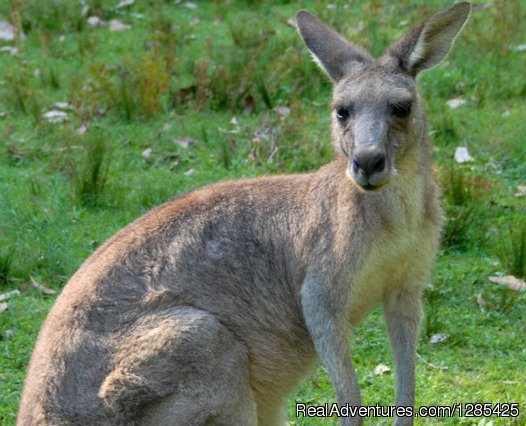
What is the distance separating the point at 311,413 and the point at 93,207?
3.13 metres

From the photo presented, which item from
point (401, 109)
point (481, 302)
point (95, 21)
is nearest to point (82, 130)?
point (95, 21)

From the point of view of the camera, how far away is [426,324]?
24.3ft

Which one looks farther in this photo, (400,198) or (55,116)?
(55,116)

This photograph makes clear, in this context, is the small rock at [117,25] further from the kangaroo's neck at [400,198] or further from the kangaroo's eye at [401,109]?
the kangaroo's eye at [401,109]

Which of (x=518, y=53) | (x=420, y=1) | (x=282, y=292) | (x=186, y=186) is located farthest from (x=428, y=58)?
(x=420, y=1)

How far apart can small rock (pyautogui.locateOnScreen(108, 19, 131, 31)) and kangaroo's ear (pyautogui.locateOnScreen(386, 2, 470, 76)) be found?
24.5ft

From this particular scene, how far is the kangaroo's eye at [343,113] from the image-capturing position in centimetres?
583

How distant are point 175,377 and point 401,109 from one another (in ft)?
5.81

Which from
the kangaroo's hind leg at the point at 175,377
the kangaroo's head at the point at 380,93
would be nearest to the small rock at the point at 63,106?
the kangaroo's head at the point at 380,93

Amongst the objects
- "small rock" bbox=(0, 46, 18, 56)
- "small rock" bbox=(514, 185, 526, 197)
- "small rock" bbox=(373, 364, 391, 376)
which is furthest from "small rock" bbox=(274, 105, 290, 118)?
"small rock" bbox=(373, 364, 391, 376)

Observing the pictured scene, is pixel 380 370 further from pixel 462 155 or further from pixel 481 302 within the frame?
→ pixel 462 155

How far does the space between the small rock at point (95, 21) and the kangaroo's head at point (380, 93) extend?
23.9 ft

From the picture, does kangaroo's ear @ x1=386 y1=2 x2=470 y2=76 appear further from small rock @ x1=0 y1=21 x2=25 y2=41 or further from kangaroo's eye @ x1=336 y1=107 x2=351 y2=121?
small rock @ x1=0 y1=21 x2=25 y2=41

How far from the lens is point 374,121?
564cm
